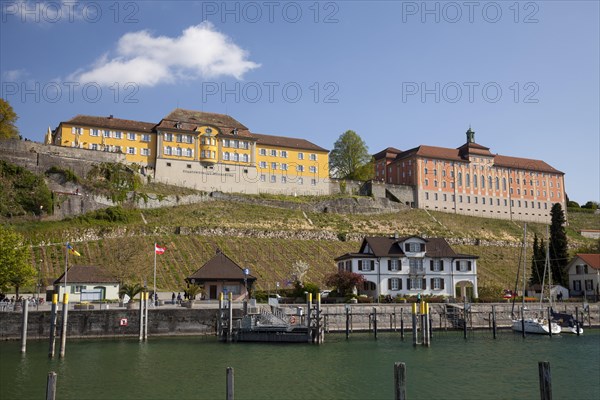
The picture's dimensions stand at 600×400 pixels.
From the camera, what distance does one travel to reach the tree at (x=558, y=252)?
79500 mm

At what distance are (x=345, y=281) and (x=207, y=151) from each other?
53.1 m

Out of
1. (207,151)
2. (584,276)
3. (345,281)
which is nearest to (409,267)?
(345,281)

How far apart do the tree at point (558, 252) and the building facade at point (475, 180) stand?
135 feet

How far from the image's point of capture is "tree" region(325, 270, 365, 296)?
62.6 metres

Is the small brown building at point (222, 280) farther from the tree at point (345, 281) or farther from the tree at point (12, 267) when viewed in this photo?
the tree at point (12, 267)

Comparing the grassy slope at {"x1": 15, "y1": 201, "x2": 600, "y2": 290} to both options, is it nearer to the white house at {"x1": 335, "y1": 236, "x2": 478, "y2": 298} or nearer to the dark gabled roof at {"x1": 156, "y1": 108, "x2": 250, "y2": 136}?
the white house at {"x1": 335, "y1": 236, "x2": 478, "y2": 298}

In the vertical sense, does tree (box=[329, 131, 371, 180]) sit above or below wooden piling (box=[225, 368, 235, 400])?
above

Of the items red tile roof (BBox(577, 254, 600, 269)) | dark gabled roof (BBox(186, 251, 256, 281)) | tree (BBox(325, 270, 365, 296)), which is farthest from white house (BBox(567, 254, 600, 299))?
dark gabled roof (BBox(186, 251, 256, 281))

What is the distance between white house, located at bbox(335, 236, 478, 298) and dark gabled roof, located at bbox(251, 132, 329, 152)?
49.8 m

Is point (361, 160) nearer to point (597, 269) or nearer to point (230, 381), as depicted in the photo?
point (597, 269)

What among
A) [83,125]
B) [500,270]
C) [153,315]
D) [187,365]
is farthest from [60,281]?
[500,270]

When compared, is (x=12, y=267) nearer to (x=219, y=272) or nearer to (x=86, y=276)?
(x=86, y=276)

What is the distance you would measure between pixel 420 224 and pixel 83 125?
6246 centimetres

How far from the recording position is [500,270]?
89.2 meters
